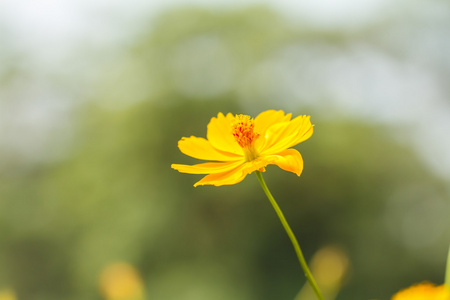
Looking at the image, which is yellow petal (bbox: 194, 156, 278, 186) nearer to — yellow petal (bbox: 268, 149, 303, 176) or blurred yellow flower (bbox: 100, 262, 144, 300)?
yellow petal (bbox: 268, 149, 303, 176)

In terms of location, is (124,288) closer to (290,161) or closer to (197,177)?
(290,161)

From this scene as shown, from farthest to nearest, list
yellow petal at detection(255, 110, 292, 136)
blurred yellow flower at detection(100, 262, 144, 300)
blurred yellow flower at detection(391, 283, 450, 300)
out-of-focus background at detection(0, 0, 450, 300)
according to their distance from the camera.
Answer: out-of-focus background at detection(0, 0, 450, 300) < blurred yellow flower at detection(100, 262, 144, 300) < yellow petal at detection(255, 110, 292, 136) < blurred yellow flower at detection(391, 283, 450, 300)

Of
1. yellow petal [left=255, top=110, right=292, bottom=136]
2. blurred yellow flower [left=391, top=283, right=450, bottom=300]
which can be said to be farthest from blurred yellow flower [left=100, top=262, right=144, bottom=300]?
blurred yellow flower [left=391, top=283, right=450, bottom=300]

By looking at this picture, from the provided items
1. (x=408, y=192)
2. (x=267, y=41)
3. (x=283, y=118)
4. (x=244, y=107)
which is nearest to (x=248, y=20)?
(x=267, y=41)

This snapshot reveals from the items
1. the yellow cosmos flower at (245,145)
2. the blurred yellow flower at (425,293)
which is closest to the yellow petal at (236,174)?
the yellow cosmos flower at (245,145)

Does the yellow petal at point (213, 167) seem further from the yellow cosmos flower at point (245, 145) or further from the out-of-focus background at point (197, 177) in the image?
the out-of-focus background at point (197, 177)

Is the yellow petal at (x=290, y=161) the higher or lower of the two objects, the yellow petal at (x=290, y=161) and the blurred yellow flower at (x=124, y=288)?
the higher
